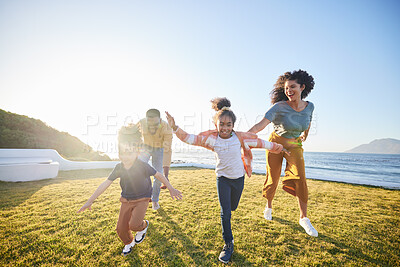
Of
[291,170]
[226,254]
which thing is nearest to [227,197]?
[226,254]

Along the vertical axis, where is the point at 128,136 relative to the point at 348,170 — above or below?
above

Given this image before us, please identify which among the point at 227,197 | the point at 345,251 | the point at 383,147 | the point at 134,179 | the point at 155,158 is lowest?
the point at 383,147

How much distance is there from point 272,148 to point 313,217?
214 centimetres

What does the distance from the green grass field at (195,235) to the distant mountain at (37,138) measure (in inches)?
349

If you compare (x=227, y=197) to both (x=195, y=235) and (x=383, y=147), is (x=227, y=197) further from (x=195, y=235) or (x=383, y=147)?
(x=383, y=147)

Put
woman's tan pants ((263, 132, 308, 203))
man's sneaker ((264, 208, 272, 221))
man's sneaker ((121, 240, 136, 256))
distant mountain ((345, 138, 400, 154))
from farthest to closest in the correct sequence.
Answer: distant mountain ((345, 138, 400, 154)) < man's sneaker ((264, 208, 272, 221)) < woman's tan pants ((263, 132, 308, 203)) < man's sneaker ((121, 240, 136, 256))

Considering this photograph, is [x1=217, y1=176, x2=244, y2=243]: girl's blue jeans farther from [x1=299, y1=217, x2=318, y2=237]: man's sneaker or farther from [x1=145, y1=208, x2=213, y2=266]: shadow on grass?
[x1=299, y1=217, x2=318, y2=237]: man's sneaker

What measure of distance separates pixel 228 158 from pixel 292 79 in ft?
6.90

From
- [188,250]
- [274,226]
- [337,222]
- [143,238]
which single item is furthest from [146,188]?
[337,222]

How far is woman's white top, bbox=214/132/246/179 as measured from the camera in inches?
96.7

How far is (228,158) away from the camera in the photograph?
2488 mm

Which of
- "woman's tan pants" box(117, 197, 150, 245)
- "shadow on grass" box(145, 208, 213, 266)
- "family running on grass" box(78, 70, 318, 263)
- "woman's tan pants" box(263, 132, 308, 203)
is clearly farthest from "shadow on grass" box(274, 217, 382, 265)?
"woman's tan pants" box(117, 197, 150, 245)

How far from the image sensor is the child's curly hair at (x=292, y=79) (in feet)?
10.3

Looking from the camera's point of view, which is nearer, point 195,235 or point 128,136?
point 128,136
